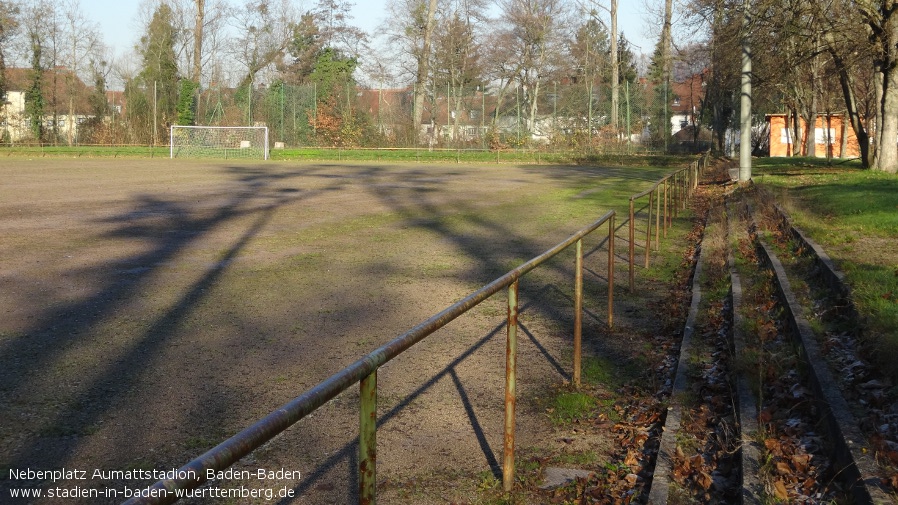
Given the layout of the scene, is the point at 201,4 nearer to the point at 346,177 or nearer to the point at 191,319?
the point at 346,177

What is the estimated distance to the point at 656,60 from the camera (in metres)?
81.1

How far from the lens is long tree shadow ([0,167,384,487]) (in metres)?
5.11

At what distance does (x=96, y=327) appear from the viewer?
7832 mm

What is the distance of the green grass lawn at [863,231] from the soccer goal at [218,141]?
34.1 metres

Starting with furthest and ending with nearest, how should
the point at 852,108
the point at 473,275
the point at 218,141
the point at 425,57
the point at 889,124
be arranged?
the point at 425,57 → the point at 218,141 → the point at 852,108 → the point at 889,124 → the point at 473,275

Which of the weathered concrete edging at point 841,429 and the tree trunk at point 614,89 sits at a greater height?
the tree trunk at point 614,89

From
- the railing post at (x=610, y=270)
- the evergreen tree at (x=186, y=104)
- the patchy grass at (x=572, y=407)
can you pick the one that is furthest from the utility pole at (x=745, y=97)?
the evergreen tree at (x=186, y=104)

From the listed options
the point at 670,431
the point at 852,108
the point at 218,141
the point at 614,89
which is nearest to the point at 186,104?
the point at 218,141

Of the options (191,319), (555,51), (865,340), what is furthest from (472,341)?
(555,51)

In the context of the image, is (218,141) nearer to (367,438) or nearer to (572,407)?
(572,407)

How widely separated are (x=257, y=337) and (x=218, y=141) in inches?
1861

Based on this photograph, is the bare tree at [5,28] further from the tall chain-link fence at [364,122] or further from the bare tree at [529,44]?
the bare tree at [529,44]

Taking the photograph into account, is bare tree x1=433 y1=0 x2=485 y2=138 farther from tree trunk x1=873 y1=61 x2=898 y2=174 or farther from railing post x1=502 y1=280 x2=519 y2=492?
railing post x1=502 y1=280 x2=519 y2=492

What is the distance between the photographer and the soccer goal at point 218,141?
51594mm
